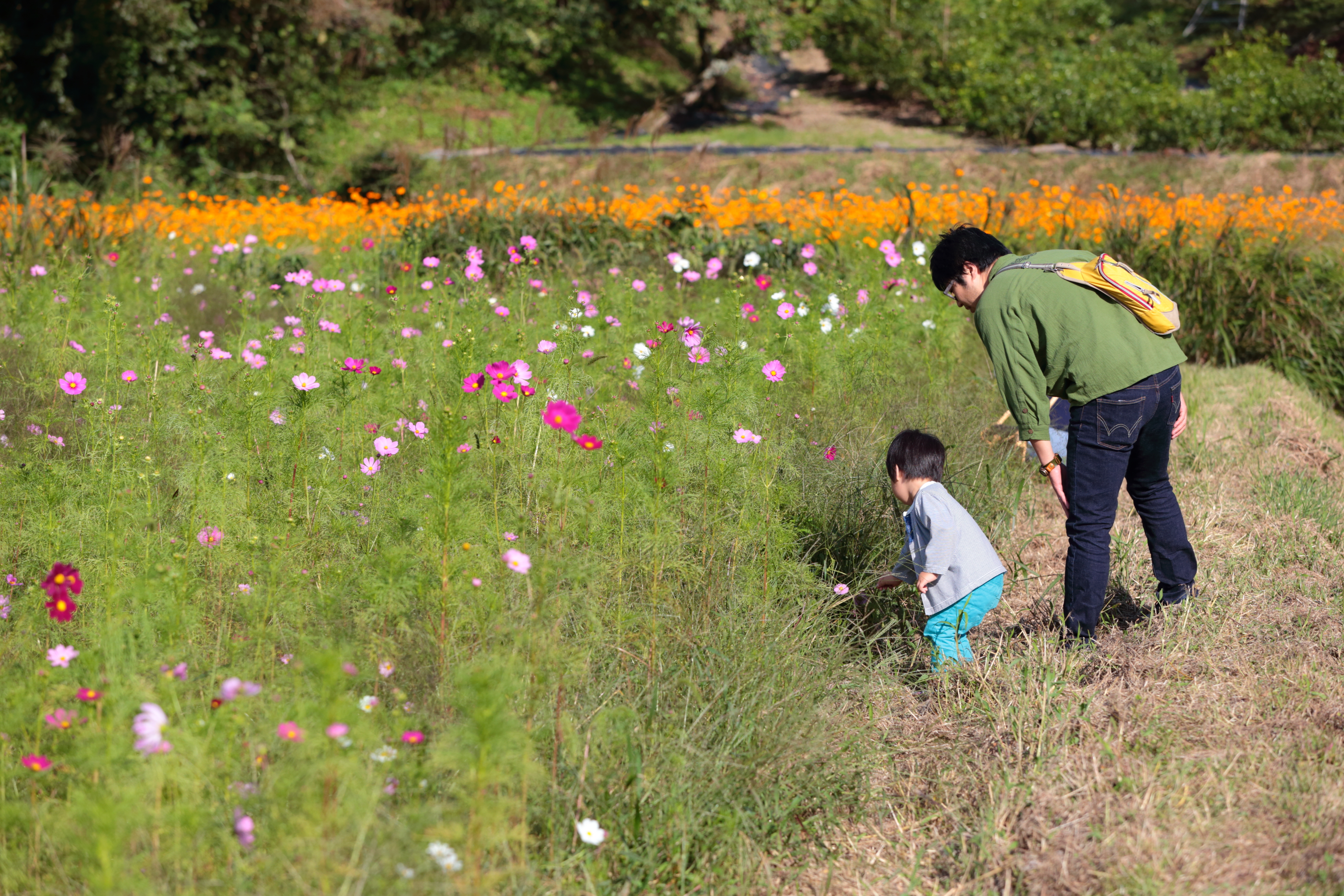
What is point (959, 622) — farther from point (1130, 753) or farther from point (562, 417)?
point (562, 417)

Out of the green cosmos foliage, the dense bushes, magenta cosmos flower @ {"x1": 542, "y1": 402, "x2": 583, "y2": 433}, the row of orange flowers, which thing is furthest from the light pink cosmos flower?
the dense bushes

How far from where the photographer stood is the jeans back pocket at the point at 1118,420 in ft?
8.99

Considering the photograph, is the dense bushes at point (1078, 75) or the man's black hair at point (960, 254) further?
the dense bushes at point (1078, 75)

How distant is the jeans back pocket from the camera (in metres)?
2.74

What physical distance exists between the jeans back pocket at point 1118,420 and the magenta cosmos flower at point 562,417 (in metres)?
1.42

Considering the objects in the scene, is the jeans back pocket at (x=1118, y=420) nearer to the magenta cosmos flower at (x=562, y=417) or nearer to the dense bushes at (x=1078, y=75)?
the magenta cosmos flower at (x=562, y=417)

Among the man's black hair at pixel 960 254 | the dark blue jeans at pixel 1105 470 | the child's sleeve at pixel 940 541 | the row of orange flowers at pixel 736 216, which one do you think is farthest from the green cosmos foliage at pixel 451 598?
the row of orange flowers at pixel 736 216

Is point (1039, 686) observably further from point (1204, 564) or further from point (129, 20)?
point (129, 20)

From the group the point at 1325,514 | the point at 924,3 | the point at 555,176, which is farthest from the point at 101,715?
the point at 924,3

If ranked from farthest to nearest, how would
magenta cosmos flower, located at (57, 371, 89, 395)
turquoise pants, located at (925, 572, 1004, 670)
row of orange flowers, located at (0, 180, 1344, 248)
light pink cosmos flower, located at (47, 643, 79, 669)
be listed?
row of orange flowers, located at (0, 180, 1344, 248)
magenta cosmos flower, located at (57, 371, 89, 395)
turquoise pants, located at (925, 572, 1004, 670)
light pink cosmos flower, located at (47, 643, 79, 669)

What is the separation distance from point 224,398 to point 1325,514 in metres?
3.87

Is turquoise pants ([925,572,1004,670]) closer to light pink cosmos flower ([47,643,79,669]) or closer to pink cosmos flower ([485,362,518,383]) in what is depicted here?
pink cosmos flower ([485,362,518,383])

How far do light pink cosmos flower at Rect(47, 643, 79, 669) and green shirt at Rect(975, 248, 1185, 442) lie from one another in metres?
2.28

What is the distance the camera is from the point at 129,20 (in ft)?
40.0
